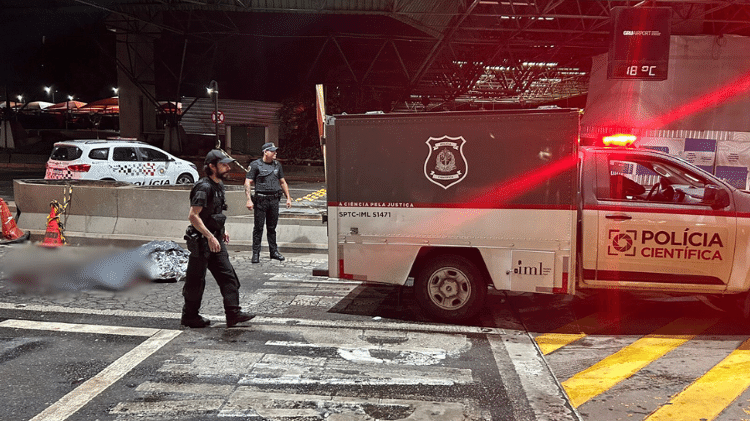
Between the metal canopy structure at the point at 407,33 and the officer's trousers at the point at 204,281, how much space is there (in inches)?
498

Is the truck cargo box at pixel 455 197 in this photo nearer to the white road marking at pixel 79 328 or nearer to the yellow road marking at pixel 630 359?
the yellow road marking at pixel 630 359

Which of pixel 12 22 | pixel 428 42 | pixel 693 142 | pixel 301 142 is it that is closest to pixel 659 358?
pixel 693 142

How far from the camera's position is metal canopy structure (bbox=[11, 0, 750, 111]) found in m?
17.2

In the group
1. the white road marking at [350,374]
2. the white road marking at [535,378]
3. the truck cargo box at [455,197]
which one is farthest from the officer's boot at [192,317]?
the white road marking at [535,378]

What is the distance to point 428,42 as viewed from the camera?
2542 centimetres

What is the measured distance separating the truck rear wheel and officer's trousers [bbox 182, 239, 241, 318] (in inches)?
77.9

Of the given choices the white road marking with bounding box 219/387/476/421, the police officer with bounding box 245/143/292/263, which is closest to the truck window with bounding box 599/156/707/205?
the white road marking with bounding box 219/387/476/421

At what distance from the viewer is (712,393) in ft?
14.3

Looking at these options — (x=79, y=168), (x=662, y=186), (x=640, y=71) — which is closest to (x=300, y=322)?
(x=662, y=186)

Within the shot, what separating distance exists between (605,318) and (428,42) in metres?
20.9

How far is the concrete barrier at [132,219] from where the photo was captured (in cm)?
1050

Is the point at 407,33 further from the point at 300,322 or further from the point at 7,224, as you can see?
the point at 300,322

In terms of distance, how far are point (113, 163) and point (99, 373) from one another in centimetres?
1295

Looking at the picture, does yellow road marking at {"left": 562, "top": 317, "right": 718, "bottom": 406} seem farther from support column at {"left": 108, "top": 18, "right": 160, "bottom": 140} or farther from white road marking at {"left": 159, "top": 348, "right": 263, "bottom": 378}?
support column at {"left": 108, "top": 18, "right": 160, "bottom": 140}
